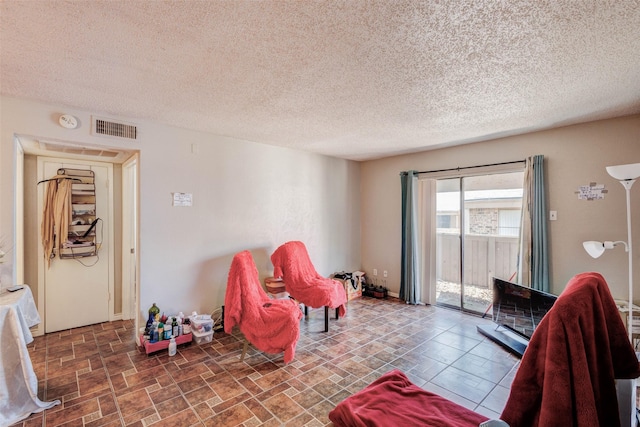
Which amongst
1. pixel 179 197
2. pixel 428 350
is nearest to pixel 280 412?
pixel 428 350

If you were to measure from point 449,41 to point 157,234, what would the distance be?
10.8 ft

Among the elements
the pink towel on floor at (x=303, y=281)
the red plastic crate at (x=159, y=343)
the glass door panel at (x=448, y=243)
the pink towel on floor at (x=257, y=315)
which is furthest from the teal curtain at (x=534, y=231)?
the red plastic crate at (x=159, y=343)

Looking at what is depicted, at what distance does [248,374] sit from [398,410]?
180cm

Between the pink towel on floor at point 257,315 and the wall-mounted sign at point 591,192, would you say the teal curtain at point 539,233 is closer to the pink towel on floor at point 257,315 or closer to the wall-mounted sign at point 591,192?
the wall-mounted sign at point 591,192

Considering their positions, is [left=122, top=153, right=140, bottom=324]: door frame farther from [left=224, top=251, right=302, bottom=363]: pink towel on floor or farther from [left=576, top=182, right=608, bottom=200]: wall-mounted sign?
[left=576, top=182, right=608, bottom=200]: wall-mounted sign

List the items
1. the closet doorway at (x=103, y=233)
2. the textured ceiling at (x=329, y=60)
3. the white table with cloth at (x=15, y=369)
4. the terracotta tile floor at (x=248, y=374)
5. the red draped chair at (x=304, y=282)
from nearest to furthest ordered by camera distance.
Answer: the textured ceiling at (x=329, y=60) < the white table with cloth at (x=15, y=369) < the terracotta tile floor at (x=248, y=374) < the closet doorway at (x=103, y=233) < the red draped chair at (x=304, y=282)

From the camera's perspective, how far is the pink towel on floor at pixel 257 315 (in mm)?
2820

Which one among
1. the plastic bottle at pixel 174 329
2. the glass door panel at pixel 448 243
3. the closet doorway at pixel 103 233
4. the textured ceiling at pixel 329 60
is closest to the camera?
the textured ceiling at pixel 329 60

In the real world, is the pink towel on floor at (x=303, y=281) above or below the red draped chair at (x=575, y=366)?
below

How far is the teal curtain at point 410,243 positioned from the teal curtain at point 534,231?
4.85 feet

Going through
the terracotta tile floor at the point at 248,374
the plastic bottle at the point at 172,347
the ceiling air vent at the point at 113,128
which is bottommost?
the terracotta tile floor at the point at 248,374

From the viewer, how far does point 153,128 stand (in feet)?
10.7

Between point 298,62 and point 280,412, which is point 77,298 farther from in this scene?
point 298,62

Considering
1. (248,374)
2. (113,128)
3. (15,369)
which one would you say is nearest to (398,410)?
(248,374)
